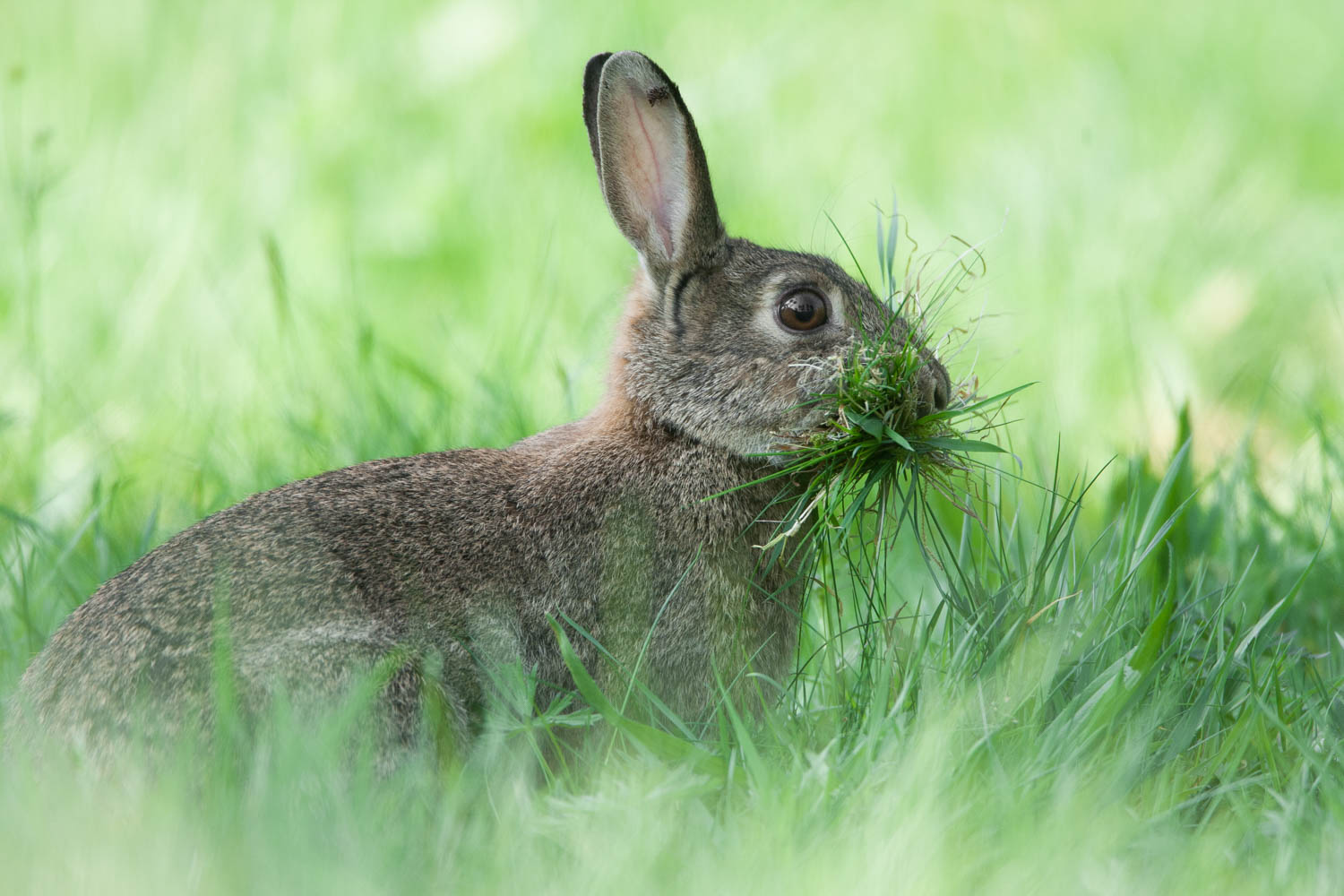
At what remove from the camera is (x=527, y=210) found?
6.38 metres

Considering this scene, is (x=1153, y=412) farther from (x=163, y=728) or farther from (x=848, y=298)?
(x=163, y=728)

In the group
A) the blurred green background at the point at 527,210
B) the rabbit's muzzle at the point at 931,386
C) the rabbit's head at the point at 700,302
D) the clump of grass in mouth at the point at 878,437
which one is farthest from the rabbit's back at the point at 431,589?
the blurred green background at the point at 527,210

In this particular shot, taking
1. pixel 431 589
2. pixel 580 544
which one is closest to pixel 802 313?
pixel 580 544

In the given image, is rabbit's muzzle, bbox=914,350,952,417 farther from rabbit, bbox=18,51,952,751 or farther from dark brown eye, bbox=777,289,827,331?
dark brown eye, bbox=777,289,827,331

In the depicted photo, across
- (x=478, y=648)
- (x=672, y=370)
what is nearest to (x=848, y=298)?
(x=672, y=370)

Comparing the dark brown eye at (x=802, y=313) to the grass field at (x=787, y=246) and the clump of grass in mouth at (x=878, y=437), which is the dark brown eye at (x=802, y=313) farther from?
the grass field at (x=787, y=246)

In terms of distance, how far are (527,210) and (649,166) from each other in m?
2.46

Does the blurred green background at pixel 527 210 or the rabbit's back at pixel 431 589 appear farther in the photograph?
the blurred green background at pixel 527 210

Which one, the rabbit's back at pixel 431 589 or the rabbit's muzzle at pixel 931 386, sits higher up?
the rabbit's muzzle at pixel 931 386

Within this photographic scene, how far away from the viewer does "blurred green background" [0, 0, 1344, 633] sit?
5.05 metres

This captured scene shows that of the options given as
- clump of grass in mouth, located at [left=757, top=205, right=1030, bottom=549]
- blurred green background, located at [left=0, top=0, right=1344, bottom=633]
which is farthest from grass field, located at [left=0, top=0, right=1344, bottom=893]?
clump of grass in mouth, located at [left=757, top=205, right=1030, bottom=549]

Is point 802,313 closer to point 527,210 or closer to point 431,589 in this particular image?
Answer: point 431,589

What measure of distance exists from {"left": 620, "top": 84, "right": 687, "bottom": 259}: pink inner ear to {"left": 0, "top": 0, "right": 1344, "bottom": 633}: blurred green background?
2.63 ft

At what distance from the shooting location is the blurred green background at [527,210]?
5.05 metres
